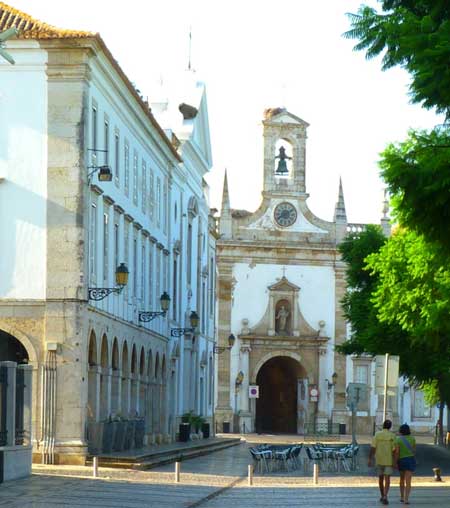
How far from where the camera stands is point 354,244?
58938mm

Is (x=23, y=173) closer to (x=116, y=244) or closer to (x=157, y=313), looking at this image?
(x=116, y=244)

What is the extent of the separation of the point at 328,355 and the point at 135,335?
38.6m

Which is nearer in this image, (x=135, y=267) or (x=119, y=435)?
(x=119, y=435)

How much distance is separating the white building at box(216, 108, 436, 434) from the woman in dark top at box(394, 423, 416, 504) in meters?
55.8

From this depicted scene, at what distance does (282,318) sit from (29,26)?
49410 mm

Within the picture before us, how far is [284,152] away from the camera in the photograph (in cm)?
8675

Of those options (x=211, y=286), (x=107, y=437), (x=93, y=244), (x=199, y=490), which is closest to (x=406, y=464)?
(x=199, y=490)

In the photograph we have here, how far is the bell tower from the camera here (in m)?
86.6

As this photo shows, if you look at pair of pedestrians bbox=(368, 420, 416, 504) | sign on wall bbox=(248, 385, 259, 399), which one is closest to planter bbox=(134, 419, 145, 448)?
pair of pedestrians bbox=(368, 420, 416, 504)

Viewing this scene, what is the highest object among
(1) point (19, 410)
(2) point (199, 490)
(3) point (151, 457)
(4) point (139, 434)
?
(1) point (19, 410)

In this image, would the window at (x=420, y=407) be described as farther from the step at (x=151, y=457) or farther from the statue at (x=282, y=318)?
the step at (x=151, y=457)

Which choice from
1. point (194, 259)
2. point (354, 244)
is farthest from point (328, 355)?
point (354, 244)

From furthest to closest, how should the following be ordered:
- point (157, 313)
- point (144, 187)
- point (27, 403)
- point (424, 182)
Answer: point (144, 187) < point (157, 313) < point (27, 403) < point (424, 182)

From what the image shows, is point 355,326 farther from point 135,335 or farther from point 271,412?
point 271,412
